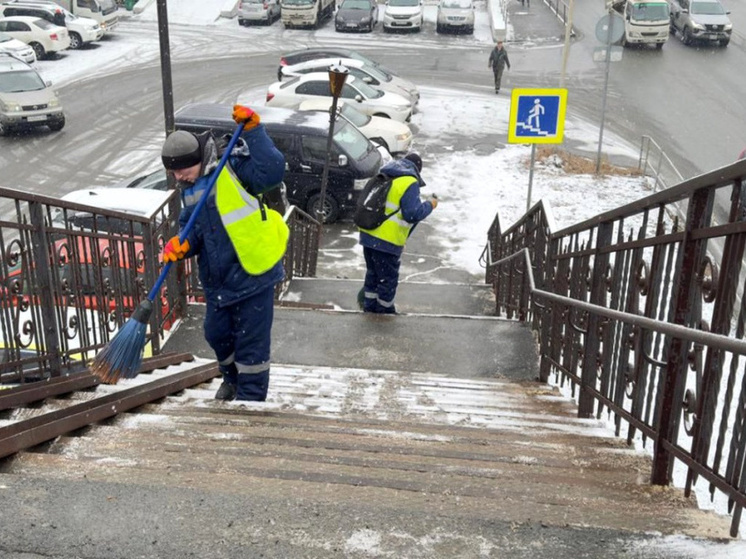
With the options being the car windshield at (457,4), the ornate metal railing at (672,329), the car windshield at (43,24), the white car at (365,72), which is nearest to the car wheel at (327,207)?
the white car at (365,72)

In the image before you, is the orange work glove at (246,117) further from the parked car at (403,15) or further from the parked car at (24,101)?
the parked car at (403,15)

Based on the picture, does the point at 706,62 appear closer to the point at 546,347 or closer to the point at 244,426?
the point at 546,347

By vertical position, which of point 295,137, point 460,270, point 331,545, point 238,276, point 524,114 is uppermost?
point 331,545

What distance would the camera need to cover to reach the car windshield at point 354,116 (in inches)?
665

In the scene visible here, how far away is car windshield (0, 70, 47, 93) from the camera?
18.4 meters

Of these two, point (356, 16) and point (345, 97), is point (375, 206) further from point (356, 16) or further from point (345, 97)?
point (356, 16)

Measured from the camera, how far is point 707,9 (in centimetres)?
2730

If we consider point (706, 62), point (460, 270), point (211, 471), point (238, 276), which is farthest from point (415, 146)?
point (211, 471)

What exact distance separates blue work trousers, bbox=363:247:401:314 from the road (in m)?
9.02

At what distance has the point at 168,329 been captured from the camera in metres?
6.83

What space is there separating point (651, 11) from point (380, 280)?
22783 millimetres

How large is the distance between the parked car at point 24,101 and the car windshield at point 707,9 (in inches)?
799

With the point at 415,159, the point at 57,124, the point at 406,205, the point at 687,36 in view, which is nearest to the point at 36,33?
the point at 57,124

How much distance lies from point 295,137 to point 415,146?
509 cm
